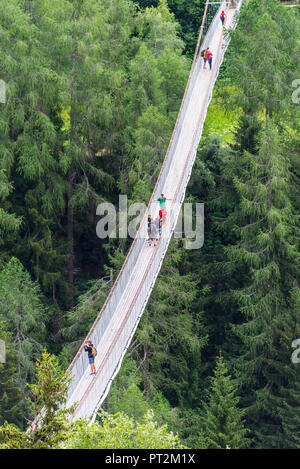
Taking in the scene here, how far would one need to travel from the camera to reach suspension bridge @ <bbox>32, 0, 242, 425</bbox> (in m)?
30.5

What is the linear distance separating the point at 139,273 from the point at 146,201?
22.1 ft

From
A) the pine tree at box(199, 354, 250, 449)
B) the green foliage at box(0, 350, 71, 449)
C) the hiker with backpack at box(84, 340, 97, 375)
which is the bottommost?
the pine tree at box(199, 354, 250, 449)

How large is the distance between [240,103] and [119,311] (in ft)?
45.8

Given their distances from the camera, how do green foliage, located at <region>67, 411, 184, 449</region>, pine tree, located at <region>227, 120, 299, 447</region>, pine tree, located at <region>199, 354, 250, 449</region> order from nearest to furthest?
green foliage, located at <region>67, 411, 184, 449</region>
pine tree, located at <region>199, 354, 250, 449</region>
pine tree, located at <region>227, 120, 299, 447</region>

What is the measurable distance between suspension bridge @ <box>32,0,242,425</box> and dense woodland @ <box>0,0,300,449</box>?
1.93 meters

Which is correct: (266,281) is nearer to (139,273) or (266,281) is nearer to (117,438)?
(139,273)

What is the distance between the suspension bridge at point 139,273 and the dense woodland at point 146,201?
193 cm

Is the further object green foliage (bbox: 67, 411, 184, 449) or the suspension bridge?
the suspension bridge

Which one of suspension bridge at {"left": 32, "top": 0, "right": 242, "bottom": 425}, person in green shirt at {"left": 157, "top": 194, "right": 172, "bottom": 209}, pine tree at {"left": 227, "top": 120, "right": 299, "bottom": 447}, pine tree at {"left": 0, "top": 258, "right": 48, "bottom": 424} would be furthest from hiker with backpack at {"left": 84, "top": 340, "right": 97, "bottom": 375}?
pine tree at {"left": 227, "top": 120, "right": 299, "bottom": 447}

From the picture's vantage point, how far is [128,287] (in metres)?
33.9

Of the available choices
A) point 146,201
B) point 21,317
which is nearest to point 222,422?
point 21,317

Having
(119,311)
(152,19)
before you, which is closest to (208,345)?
(119,311)

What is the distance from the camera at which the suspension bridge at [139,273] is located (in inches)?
1199

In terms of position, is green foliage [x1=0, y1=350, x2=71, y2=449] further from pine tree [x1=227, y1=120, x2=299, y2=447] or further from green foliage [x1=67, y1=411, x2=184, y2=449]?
pine tree [x1=227, y1=120, x2=299, y2=447]
